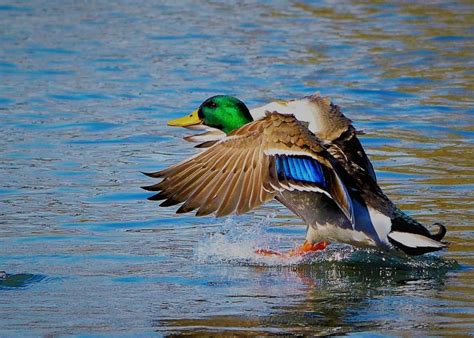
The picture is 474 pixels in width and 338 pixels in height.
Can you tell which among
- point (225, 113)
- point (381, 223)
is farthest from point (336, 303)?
point (225, 113)

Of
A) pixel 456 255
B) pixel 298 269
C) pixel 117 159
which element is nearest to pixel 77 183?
pixel 117 159

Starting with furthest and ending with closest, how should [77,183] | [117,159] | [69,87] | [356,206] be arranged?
[69,87], [117,159], [77,183], [356,206]

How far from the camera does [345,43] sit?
16.3 metres

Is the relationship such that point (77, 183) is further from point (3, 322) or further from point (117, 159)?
point (3, 322)

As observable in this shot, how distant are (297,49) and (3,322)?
10532 millimetres

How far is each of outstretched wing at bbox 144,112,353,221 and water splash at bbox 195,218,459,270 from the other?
615mm

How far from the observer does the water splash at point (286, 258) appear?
749 centimetres

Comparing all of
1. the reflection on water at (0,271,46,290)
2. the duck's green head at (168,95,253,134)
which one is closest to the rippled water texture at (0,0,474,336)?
the reflection on water at (0,271,46,290)

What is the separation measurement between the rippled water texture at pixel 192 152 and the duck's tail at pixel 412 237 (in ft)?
0.59

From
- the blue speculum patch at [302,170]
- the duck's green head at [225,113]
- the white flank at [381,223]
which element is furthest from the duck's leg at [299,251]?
the duck's green head at [225,113]

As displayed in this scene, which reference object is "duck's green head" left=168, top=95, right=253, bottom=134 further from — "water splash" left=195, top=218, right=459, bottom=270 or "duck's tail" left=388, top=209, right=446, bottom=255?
"duck's tail" left=388, top=209, right=446, bottom=255

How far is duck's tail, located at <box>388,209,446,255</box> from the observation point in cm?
703

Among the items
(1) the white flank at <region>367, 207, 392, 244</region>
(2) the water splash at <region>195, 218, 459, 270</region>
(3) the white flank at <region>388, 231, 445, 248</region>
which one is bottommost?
(2) the water splash at <region>195, 218, 459, 270</region>

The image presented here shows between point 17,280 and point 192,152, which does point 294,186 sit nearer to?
point 17,280
